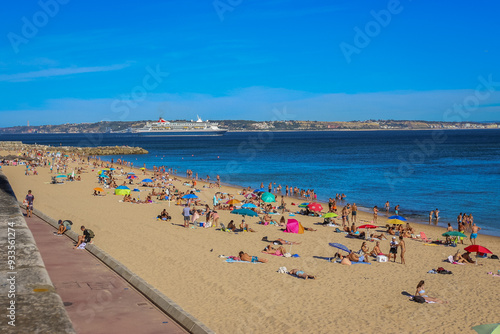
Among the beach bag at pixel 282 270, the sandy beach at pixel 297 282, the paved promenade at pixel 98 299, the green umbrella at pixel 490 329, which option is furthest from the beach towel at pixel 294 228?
the green umbrella at pixel 490 329

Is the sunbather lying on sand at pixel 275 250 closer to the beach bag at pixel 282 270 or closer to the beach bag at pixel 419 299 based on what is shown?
the beach bag at pixel 282 270

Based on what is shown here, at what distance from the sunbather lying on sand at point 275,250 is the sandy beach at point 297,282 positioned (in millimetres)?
317

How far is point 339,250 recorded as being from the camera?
55.6ft

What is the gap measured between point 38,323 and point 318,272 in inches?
440

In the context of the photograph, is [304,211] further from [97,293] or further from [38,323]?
[38,323]

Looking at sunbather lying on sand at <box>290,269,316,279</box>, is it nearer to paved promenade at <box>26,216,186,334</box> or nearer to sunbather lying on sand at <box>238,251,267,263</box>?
sunbather lying on sand at <box>238,251,267,263</box>

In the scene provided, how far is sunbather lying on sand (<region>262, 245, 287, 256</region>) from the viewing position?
1586 centimetres

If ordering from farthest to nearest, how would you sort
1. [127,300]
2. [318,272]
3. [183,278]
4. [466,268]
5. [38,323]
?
1. [466,268]
2. [318,272]
3. [183,278]
4. [127,300]
5. [38,323]

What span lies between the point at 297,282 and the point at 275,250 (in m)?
3.35

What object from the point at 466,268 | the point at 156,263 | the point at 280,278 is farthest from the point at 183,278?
the point at 466,268

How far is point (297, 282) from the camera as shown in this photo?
12789mm

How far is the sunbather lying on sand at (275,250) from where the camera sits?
15859 mm

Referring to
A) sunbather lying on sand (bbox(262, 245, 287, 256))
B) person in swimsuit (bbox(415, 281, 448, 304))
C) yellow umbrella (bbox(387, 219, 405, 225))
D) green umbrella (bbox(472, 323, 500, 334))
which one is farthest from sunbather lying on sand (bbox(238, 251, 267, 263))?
yellow umbrella (bbox(387, 219, 405, 225))

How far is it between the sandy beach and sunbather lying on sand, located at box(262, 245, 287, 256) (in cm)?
32
